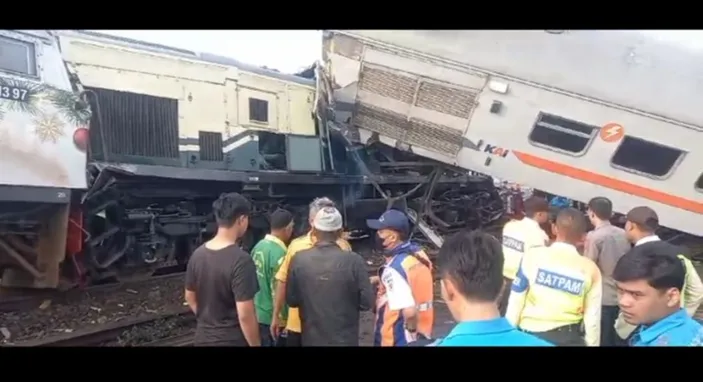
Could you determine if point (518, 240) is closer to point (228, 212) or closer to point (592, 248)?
point (592, 248)

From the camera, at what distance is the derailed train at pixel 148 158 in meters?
6.23

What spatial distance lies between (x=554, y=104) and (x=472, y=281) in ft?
19.5

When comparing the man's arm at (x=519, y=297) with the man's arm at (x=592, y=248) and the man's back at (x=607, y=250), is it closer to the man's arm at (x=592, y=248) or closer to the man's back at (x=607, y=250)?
the man's back at (x=607, y=250)

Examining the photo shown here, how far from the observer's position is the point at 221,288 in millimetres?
3242

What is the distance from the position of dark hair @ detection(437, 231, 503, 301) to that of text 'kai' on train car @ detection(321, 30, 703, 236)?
5.76m

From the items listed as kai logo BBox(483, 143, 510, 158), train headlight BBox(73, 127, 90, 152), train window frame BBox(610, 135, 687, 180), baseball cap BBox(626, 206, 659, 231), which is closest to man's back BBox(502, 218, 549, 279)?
baseball cap BBox(626, 206, 659, 231)

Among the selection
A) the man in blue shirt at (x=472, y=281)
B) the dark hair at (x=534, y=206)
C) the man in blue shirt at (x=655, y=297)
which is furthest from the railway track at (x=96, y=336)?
the man in blue shirt at (x=655, y=297)

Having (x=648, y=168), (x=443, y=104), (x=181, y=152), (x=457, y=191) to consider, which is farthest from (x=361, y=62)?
(x=457, y=191)

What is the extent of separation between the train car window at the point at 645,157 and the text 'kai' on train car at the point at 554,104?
0.01 metres

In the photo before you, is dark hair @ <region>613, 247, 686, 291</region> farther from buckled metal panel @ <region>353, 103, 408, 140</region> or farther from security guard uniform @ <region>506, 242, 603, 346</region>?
buckled metal panel @ <region>353, 103, 408, 140</region>

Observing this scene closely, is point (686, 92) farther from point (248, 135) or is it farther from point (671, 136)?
point (248, 135)

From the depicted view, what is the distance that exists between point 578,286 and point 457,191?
8.68 m
